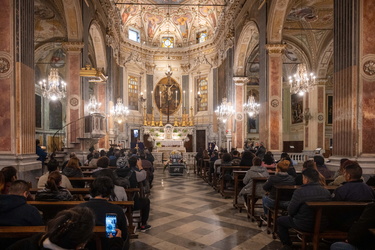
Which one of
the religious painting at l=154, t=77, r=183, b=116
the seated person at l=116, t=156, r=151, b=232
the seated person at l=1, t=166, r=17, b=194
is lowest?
the seated person at l=116, t=156, r=151, b=232

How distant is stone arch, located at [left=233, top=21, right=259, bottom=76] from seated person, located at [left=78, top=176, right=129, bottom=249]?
13.8m

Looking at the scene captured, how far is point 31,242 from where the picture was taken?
1780 millimetres

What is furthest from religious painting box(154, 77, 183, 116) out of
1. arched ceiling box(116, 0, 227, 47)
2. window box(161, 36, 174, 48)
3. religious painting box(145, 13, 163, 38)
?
religious painting box(145, 13, 163, 38)

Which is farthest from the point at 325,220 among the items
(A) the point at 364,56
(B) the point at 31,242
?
(A) the point at 364,56

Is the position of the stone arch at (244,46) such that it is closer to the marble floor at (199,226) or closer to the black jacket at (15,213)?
the marble floor at (199,226)

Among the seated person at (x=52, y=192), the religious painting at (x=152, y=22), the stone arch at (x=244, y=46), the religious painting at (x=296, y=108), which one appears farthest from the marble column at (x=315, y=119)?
the seated person at (x=52, y=192)

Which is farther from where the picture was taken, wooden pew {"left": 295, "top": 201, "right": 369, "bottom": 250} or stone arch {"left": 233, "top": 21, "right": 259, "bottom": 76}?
stone arch {"left": 233, "top": 21, "right": 259, "bottom": 76}

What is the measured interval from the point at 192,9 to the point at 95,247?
81.2 ft

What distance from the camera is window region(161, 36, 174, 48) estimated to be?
87.0 feet

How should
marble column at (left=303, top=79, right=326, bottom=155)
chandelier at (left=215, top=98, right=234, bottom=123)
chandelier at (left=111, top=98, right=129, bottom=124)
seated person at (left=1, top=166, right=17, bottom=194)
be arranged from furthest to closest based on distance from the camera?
marble column at (left=303, top=79, right=326, bottom=155), chandelier at (left=111, top=98, right=129, bottom=124), chandelier at (left=215, top=98, right=234, bottom=123), seated person at (left=1, top=166, right=17, bottom=194)

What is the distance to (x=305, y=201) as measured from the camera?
362cm

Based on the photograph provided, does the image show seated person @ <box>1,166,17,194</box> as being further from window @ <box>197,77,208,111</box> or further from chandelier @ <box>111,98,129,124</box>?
window @ <box>197,77,208,111</box>

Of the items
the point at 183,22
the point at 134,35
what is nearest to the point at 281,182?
the point at 134,35

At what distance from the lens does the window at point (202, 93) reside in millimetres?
24984
